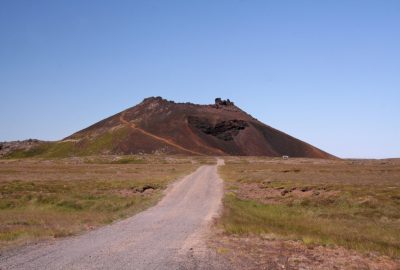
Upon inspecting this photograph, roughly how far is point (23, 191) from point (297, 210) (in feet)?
83.2

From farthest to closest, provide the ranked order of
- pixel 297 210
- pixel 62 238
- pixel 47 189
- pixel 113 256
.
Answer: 1. pixel 47 189
2. pixel 297 210
3. pixel 62 238
4. pixel 113 256

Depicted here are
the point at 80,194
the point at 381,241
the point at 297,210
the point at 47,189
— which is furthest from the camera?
the point at 47,189

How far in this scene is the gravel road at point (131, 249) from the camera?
12086 mm

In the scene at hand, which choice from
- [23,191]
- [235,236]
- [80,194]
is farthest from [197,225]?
[23,191]

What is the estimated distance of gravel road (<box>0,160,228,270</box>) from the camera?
39.7 ft

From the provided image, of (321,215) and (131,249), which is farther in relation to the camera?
(321,215)

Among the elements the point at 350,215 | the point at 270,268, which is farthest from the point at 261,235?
the point at 350,215

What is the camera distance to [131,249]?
14273 mm

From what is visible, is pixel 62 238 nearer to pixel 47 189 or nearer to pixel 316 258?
pixel 316 258

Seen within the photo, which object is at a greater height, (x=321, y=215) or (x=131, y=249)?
(x=131, y=249)

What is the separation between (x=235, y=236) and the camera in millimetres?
17219

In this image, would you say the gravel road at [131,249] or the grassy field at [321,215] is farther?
the grassy field at [321,215]

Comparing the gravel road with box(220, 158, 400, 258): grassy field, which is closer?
the gravel road

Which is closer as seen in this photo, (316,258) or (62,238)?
(316,258)
